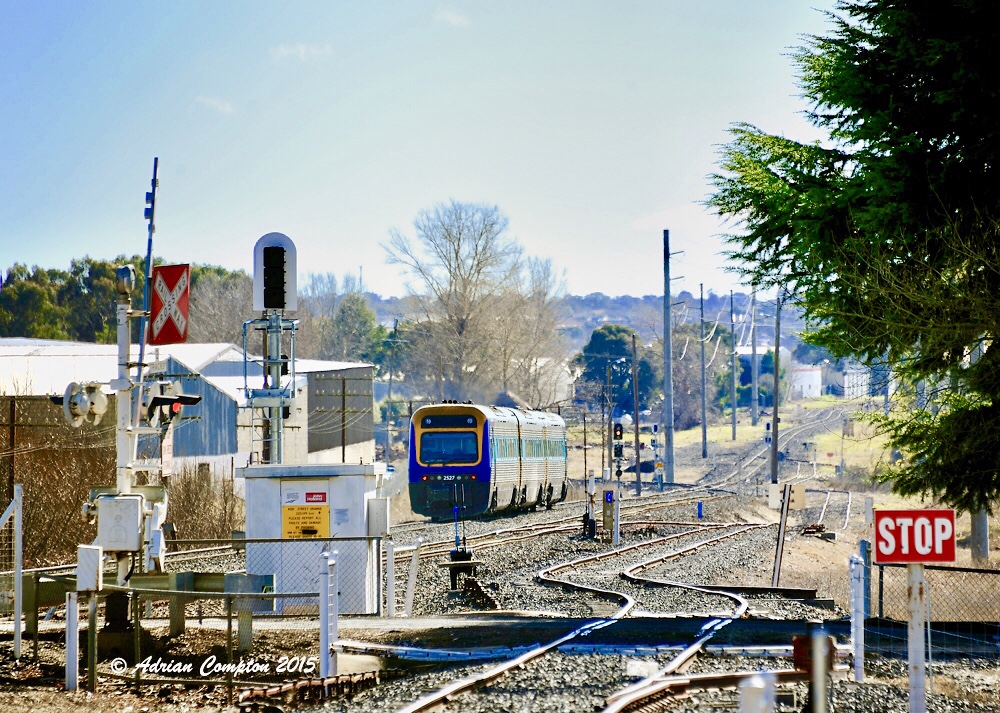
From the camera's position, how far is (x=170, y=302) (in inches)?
505

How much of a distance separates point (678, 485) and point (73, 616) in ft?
171

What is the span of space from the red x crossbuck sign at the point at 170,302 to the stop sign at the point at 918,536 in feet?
24.9

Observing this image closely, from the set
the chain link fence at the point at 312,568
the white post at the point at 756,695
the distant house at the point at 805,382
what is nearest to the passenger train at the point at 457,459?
the chain link fence at the point at 312,568

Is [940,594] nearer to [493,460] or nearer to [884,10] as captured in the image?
[884,10]

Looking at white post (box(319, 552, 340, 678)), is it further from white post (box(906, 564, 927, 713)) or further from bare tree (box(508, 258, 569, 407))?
bare tree (box(508, 258, 569, 407))

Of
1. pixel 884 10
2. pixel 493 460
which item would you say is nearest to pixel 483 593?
pixel 884 10

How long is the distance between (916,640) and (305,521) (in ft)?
30.0

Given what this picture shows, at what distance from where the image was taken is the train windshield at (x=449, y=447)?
32.2 metres

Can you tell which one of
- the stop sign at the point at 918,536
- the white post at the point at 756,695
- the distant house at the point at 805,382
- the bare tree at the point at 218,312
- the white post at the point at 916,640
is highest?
the bare tree at the point at 218,312

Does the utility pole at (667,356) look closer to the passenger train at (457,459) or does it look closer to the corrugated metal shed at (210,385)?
the corrugated metal shed at (210,385)

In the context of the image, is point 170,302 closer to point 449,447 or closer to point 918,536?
point 918,536

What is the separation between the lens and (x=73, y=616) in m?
10.5

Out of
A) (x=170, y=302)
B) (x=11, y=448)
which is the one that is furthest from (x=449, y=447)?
(x=170, y=302)

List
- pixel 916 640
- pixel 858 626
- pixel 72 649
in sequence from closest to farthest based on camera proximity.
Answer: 1. pixel 916 640
2. pixel 72 649
3. pixel 858 626
